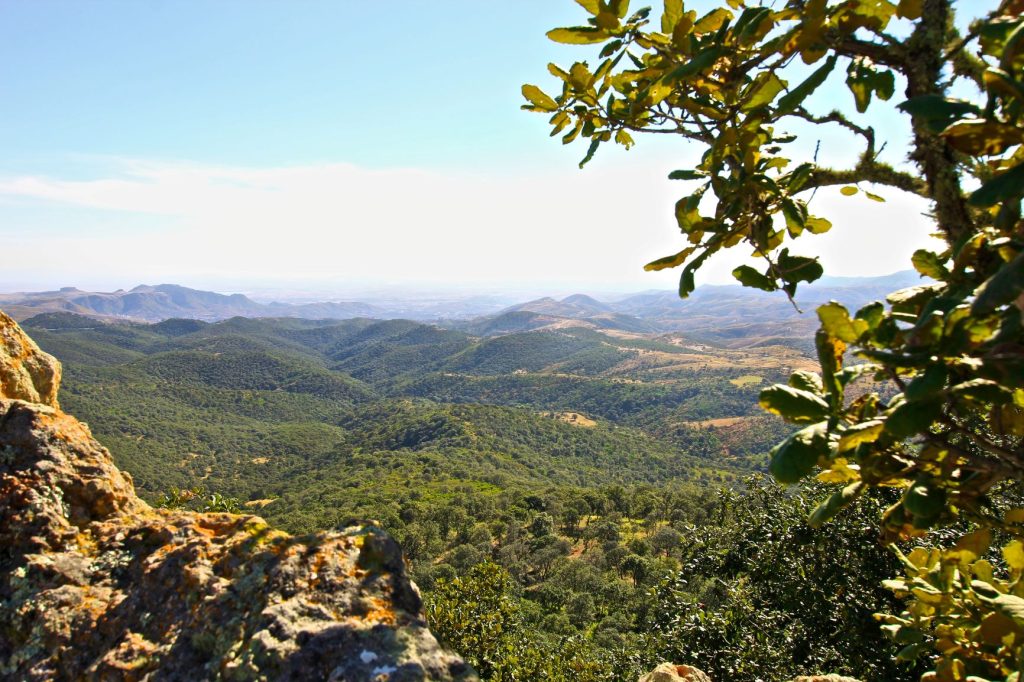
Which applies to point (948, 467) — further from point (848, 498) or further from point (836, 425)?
point (836, 425)

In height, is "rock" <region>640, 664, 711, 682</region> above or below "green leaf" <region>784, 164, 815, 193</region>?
below

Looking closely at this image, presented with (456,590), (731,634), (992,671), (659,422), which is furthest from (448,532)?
(659,422)

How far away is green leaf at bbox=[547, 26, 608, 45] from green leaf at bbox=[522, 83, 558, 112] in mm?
344

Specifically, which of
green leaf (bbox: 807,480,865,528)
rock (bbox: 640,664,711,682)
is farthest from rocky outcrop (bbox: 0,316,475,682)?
rock (bbox: 640,664,711,682)

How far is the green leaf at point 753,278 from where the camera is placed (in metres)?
2.19

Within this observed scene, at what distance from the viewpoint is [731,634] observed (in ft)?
24.4

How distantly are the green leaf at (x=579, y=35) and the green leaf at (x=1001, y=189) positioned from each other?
5.04 ft

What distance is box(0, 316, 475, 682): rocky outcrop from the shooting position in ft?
9.37

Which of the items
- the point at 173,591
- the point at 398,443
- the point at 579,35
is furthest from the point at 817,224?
the point at 398,443

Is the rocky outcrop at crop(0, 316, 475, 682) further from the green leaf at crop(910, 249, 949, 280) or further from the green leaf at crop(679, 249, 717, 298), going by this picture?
the green leaf at crop(910, 249, 949, 280)

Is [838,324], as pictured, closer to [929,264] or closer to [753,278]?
[929,264]

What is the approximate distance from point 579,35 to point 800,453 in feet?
6.09

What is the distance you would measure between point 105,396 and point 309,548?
22018cm

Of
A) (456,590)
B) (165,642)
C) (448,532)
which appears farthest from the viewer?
(448,532)
